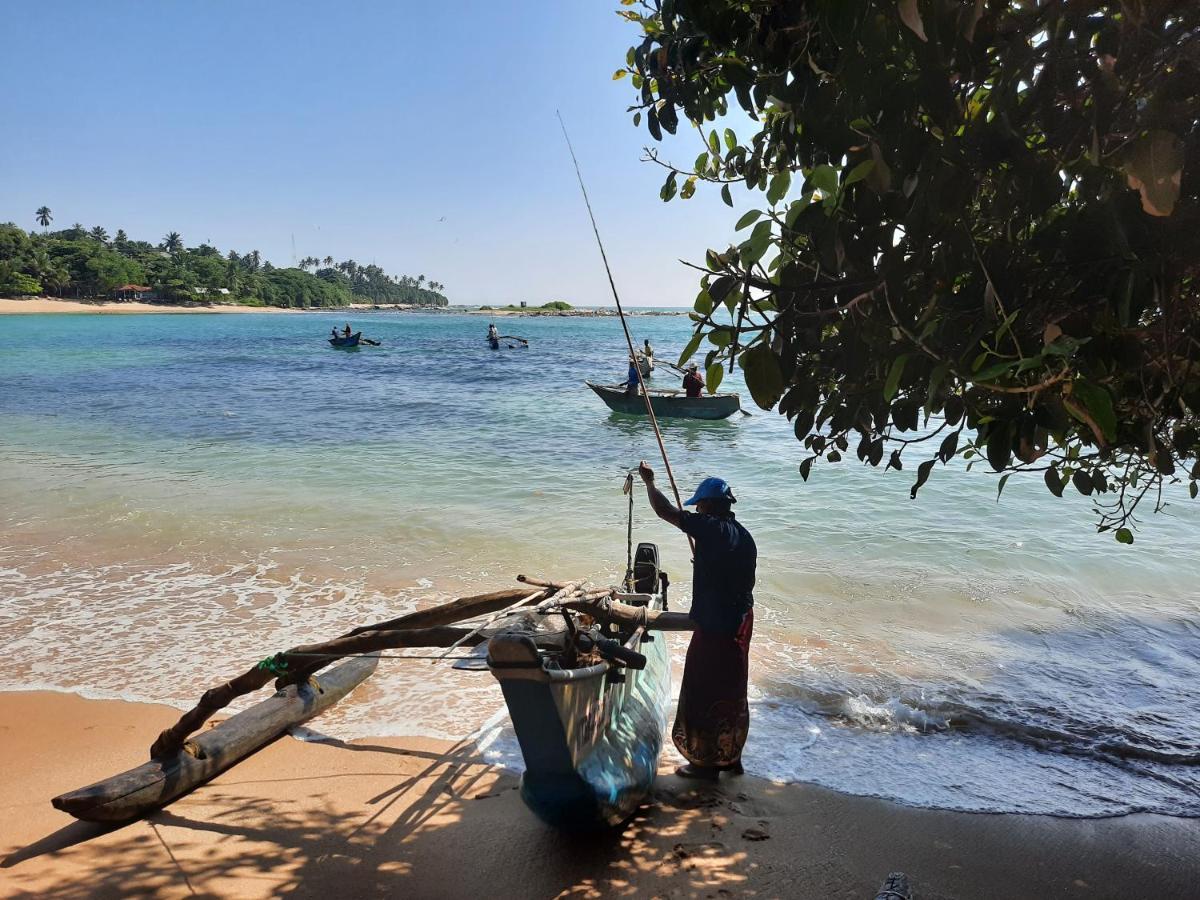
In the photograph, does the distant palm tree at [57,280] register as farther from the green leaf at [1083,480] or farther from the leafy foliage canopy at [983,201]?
the green leaf at [1083,480]

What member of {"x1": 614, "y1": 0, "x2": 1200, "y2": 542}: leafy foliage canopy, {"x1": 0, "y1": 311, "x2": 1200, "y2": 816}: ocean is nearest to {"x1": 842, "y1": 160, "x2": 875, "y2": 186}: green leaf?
{"x1": 614, "y1": 0, "x2": 1200, "y2": 542}: leafy foliage canopy

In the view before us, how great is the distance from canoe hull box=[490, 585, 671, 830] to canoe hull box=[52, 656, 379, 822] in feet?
6.62

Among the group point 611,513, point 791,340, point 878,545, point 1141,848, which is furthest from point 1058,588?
point 791,340

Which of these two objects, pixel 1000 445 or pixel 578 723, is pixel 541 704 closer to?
pixel 578 723

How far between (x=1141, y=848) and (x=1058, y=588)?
5049 mm

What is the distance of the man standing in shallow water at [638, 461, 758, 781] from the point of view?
14.0ft

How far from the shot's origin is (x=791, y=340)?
94.3 inches

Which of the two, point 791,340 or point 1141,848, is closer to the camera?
point 791,340

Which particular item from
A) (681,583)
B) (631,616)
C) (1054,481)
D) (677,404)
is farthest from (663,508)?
(677,404)

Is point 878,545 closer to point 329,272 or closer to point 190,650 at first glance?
point 190,650

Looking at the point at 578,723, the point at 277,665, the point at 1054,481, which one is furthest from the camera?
the point at 277,665

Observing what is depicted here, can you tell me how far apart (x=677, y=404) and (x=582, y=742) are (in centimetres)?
1623

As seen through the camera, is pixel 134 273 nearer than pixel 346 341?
No

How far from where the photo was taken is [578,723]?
145 inches
